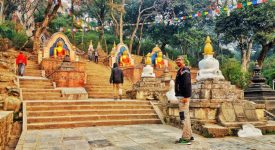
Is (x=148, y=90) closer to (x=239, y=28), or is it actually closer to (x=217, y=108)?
(x=217, y=108)

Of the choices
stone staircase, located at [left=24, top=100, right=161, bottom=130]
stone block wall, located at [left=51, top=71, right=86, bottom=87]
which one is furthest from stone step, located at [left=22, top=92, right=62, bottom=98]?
stone staircase, located at [left=24, top=100, right=161, bottom=130]

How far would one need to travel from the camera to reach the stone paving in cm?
560

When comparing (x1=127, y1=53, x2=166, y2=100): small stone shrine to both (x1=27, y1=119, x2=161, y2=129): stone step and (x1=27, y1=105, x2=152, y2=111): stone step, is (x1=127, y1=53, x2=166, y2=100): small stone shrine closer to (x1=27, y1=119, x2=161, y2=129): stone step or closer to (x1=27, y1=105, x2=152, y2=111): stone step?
(x1=27, y1=105, x2=152, y2=111): stone step

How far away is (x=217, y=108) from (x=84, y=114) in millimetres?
4382

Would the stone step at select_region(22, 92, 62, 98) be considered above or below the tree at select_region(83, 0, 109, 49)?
below

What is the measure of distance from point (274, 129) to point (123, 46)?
2263 centimetres

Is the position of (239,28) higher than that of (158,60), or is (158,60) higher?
(239,28)

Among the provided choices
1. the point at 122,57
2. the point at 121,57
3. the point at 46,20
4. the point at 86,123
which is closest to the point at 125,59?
the point at 122,57

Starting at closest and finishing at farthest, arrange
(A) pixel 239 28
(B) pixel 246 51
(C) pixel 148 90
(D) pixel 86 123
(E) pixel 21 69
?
(D) pixel 86 123 < (C) pixel 148 90 < (E) pixel 21 69 < (A) pixel 239 28 < (B) pixel 246 51

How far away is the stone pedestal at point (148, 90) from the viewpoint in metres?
12.3

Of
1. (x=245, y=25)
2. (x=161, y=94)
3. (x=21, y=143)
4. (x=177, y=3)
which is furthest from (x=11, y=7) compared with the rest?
(x=21, y=143)

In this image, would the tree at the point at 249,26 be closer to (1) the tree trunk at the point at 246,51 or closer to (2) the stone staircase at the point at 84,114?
(1) the tree trunk at the point at 246,51

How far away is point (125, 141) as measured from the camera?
6.21 m

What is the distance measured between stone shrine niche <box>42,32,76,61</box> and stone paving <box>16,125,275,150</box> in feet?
56.5
